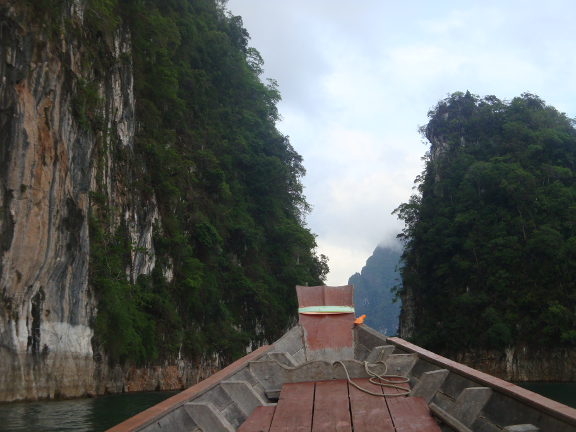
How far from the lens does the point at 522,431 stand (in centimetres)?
231

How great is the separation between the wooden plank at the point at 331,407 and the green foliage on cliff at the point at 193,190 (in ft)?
36.8

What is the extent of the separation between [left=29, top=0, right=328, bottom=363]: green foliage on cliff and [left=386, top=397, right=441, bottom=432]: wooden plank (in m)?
11.7

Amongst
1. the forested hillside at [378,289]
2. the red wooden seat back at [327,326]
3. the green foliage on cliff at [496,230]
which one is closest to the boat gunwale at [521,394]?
the red wooden seat back at [327,326]

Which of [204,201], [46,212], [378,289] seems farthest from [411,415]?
[378,289]

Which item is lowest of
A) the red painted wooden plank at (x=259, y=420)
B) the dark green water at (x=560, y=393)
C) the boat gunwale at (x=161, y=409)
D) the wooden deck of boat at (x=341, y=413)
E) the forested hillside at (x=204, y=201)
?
the dark green water at (x=560, y=393)

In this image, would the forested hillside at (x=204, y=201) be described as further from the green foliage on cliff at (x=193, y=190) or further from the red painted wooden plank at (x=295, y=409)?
the red painted wooden plank at (x=295, y=409)

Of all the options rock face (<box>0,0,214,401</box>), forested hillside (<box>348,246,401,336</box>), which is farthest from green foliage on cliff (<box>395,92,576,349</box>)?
forested hillside (<box>348,246,401,336</box>)

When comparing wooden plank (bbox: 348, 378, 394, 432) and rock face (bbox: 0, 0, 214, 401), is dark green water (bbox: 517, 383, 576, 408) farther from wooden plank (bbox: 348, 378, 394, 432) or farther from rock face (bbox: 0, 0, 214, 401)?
rock face (bbox: 0, 0, 214, 401)

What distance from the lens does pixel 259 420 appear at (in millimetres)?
2900

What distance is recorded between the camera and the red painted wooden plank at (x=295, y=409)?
2.69 metres

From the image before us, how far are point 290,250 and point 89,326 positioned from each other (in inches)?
633

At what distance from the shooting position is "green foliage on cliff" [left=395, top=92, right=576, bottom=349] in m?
24.0

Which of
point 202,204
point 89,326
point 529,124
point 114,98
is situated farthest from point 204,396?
point 529,124

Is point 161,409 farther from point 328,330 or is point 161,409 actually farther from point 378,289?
point 378,289
